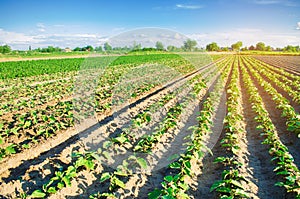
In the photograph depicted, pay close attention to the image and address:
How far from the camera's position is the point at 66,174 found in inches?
161

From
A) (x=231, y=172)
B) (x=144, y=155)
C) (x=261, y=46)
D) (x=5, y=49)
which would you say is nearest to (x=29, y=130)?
(x=144, y=155)

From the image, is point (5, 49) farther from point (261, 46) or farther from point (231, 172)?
point (261, 46)

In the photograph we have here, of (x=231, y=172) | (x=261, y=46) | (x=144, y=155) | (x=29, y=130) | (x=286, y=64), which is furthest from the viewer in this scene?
(x=261, y=46)

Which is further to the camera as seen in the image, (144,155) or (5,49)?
(5,49)

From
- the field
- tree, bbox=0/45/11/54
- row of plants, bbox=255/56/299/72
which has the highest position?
tree, bbox=0/45/11/54

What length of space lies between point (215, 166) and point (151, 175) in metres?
1.27

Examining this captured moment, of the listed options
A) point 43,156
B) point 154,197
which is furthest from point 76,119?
point 154,197

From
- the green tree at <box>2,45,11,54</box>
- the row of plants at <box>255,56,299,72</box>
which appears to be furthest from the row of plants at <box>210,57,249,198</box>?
the green tree at <box>2,45,11,54</box>

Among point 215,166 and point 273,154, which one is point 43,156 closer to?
point 215,166

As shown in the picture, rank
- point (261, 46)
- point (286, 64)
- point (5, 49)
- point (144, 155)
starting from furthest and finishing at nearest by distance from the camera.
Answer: point (261, 46)
point (5, 49)
point (286, 64)
point (144, 155)

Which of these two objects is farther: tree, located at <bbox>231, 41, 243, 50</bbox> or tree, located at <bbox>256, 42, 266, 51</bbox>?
tree, located at <bbox>231, 41, 243, 50</bbox>

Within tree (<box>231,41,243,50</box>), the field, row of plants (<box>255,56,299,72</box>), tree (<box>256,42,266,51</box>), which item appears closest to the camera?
the field

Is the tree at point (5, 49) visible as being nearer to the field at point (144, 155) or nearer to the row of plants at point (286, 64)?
the row of plants at point (286, 64)

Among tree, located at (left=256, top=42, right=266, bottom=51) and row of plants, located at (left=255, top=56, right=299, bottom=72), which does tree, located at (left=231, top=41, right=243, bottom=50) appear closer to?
tree, located at (left=256, top=42, right=266, bottom=51)
